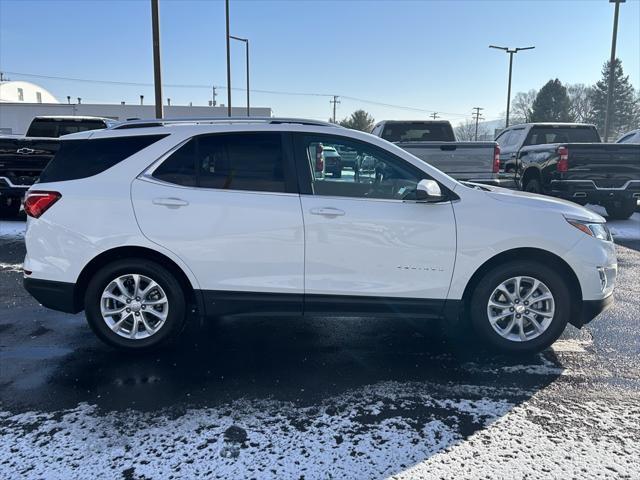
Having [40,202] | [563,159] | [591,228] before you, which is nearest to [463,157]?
[563,159]

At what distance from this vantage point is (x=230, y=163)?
4152mm

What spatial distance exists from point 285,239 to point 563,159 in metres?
7.65

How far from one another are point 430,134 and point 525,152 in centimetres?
223

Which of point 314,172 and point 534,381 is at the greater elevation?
point 314,172

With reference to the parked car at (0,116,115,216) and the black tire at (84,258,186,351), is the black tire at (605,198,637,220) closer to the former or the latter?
the black tire at (84,258,186,351)

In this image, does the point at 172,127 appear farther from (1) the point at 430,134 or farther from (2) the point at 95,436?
(1) the point at 430,134

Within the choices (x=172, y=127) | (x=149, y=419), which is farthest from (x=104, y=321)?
(x=172, y=127)

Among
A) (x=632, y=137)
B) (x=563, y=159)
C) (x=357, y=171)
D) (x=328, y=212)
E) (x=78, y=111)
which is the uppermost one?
(x=78, y=111)

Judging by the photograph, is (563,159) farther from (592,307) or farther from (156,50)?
(156,50)

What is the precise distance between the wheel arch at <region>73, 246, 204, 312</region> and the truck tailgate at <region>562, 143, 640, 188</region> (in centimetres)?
813

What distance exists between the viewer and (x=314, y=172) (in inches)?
164

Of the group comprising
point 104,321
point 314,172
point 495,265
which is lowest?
point 104,321

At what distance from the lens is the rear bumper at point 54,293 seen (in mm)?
4113

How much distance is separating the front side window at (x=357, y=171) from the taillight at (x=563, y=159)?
22.4 feet
